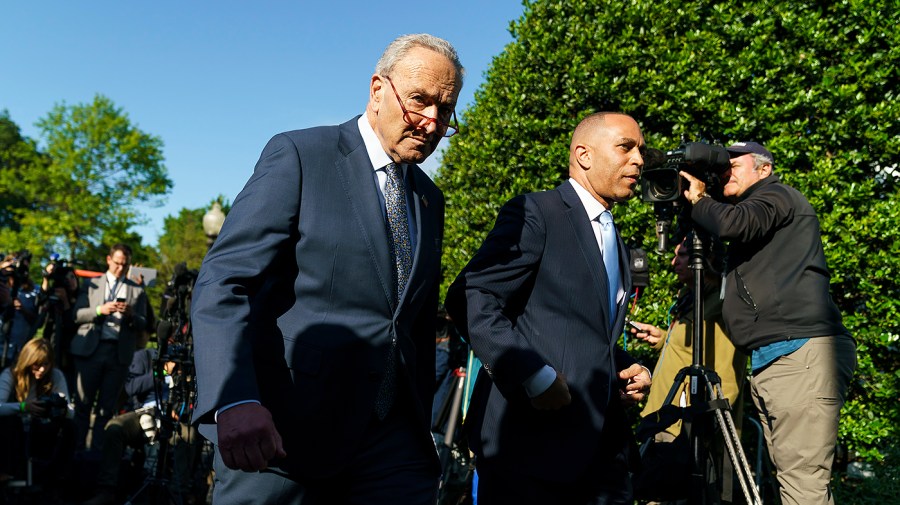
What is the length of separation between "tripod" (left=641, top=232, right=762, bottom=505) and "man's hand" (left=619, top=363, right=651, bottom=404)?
0.44m

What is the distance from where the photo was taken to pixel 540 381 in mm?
2770

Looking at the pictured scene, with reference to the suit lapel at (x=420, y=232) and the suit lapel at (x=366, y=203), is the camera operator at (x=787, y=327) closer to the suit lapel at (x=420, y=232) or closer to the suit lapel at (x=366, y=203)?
the suit lapel at (x=420, y=232)

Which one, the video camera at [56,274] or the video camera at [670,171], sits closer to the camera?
the video camera at [670,171]

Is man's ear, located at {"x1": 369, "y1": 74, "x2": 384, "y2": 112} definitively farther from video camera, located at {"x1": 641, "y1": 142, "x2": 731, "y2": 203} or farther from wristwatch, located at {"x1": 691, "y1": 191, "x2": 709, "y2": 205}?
wristwatch, located at {"x1": 691, "y1": 191, "x2": 709, "y2": 205}

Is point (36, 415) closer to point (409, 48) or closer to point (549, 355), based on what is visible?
point (549, 355)

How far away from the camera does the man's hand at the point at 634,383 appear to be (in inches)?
124

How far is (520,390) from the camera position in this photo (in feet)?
9.54

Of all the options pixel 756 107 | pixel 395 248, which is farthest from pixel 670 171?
pixel 756 107

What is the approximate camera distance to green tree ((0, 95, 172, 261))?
112ft

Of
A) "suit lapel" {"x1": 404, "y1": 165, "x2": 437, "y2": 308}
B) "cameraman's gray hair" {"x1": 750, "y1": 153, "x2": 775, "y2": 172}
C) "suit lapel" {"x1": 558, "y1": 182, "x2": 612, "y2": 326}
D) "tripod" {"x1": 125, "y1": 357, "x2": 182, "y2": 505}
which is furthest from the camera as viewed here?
"tripod" {"x1": 125, "y1": 357, "x2": 182, "y2": 505}

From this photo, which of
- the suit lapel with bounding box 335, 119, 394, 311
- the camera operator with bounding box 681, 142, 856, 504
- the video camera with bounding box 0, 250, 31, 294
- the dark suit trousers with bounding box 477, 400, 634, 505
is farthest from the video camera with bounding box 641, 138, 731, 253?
the video camera with bounding box 0, 250, 31, 294

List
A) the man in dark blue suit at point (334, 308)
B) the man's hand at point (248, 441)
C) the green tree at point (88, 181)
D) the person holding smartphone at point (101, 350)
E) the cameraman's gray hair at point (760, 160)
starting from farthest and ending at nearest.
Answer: the green tree at point (88, 181) → the person holding smartphone at point (101, 350) → the cameraman's gray hair at point (760, 160) → the man in dark blue suit at point (334, 308) → the man's hand at point (248, 441)

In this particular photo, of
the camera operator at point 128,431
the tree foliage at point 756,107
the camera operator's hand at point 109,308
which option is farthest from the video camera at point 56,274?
the tree foliage at point 756,107

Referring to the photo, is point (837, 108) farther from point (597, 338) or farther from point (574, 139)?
point (597, 338)
